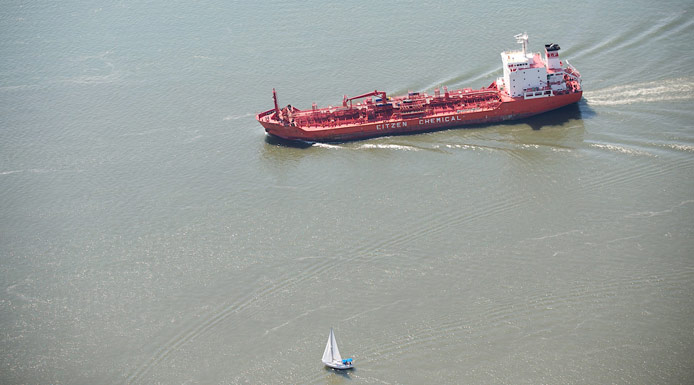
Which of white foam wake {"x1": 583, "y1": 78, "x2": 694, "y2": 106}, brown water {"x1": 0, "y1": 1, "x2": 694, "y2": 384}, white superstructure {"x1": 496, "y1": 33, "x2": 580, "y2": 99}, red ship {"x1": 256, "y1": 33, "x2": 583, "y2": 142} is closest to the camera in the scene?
brown water {"x1": 0, "y1": 1, "x2": 694, "y2": 384}

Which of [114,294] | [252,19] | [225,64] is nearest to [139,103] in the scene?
[225,64]

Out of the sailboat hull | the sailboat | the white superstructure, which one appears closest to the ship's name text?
the white superstructure

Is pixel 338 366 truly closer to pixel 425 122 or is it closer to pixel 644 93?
pixel 425 122

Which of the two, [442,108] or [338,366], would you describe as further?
[442,108]

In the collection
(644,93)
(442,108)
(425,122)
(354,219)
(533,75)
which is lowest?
(354,219)

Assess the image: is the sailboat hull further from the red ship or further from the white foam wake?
the white foam wake

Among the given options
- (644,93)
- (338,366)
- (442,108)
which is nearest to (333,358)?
(338,366)

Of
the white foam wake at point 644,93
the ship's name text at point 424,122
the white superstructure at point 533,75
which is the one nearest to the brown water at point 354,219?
the white foam wake at point 644,93
